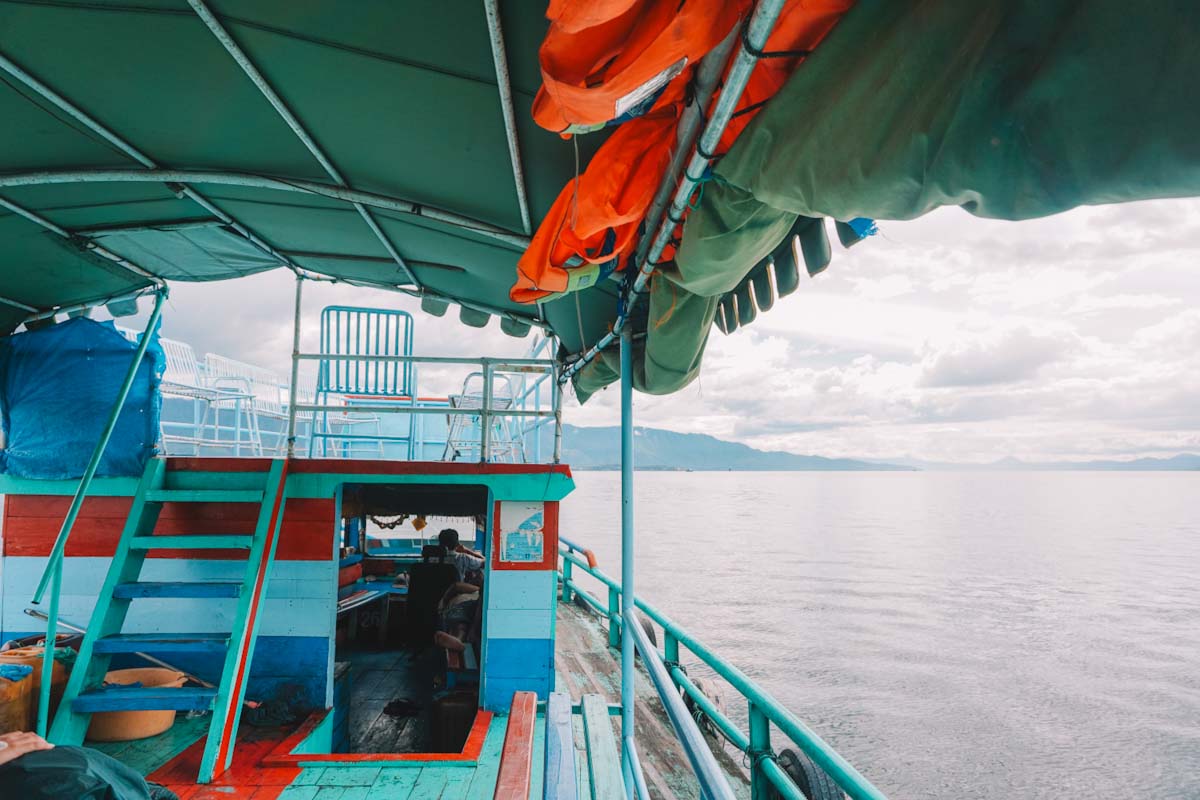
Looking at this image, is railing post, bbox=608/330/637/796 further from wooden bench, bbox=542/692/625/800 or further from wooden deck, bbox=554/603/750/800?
wooden deck, bbox=554/603/750/800

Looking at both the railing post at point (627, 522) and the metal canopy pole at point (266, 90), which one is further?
the railing post at point (627, 522)

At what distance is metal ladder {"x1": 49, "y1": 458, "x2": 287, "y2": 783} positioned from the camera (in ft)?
13.2

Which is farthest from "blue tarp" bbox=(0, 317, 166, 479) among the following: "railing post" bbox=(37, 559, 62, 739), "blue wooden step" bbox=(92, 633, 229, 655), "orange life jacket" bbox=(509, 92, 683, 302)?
"orange life jacket" bbox=(509, 92, 683, 302)

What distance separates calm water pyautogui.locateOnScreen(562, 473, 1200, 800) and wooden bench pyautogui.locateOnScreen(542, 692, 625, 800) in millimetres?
15164

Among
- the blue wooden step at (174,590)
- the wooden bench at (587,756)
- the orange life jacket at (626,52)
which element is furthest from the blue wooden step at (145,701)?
the orange life jacket at (626,52)

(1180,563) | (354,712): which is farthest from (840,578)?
(354,712)

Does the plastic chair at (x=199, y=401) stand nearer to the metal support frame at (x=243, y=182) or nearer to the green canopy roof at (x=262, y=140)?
the green canopy roof at (x=262, y=140)

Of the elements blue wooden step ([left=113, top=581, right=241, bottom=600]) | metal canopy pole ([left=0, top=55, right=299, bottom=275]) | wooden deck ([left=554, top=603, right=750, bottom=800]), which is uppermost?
metal canopy pole ([left=0, top=55, right=299, bottom=275])

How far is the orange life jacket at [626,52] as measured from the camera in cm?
138

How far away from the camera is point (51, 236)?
4.36 meters

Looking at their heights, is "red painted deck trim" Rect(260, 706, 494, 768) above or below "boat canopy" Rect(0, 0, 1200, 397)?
below

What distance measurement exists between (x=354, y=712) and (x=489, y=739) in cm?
222

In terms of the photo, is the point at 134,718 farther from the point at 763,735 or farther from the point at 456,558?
the point at 763,735

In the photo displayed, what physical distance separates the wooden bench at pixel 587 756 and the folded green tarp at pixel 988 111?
8.26 ft
